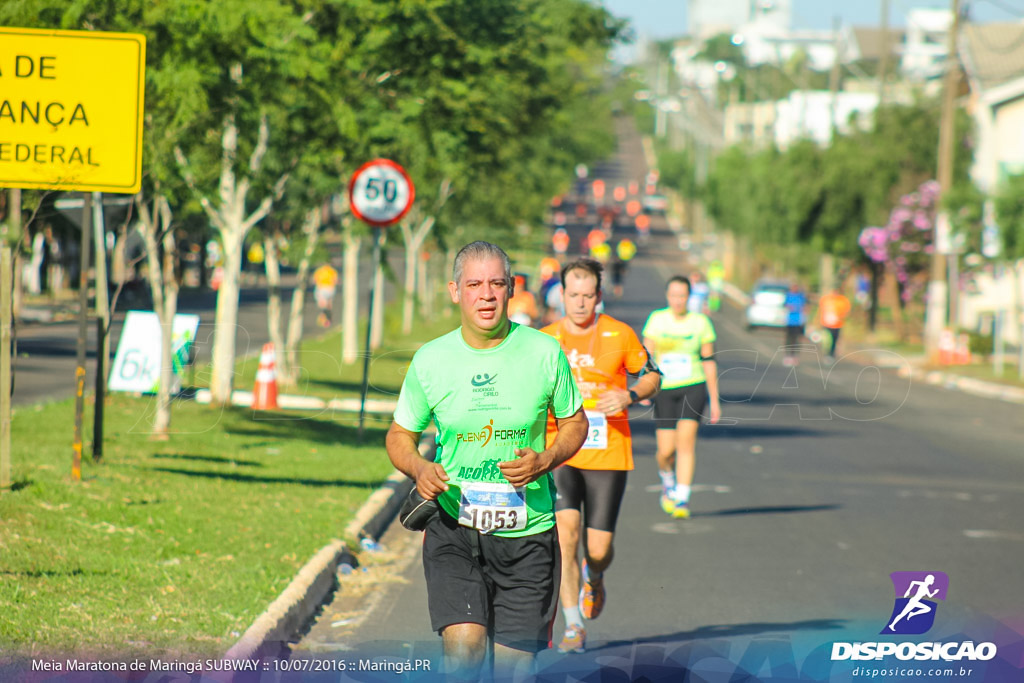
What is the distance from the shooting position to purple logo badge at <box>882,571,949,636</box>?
778 cm

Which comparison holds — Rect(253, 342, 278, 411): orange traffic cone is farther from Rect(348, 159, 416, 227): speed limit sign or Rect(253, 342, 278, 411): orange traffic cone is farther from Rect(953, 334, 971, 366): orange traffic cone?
Rect(953, 334, 971, 366): orange traffic cone

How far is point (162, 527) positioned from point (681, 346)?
481 cm

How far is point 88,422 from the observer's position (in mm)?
14852

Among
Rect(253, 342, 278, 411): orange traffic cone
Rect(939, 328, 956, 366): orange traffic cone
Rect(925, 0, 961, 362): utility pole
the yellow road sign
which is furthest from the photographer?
Rect(925, 0, 961, 362): utility pole

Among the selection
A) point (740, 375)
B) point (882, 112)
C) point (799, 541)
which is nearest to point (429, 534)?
point (799, 541)

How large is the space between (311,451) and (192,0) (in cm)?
468

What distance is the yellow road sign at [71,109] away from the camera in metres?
9.20

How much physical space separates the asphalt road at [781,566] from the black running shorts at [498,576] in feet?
5.56

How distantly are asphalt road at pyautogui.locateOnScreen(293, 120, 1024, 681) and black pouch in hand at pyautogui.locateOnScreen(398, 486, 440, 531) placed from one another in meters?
1.81

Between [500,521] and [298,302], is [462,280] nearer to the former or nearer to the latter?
[500,521]

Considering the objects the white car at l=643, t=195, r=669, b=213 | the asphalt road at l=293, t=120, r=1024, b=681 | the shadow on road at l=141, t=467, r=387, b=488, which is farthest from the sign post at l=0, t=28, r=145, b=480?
the white car at l=643, t=195, r=669, b=213

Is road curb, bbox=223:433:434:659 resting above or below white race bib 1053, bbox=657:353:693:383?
below

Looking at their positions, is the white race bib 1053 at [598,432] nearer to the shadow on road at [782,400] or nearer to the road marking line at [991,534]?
the road marking line at [991,534]

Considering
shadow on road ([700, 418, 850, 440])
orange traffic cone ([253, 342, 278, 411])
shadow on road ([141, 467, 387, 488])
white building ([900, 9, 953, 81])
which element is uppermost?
white building ([900, 9, 953, 81])
